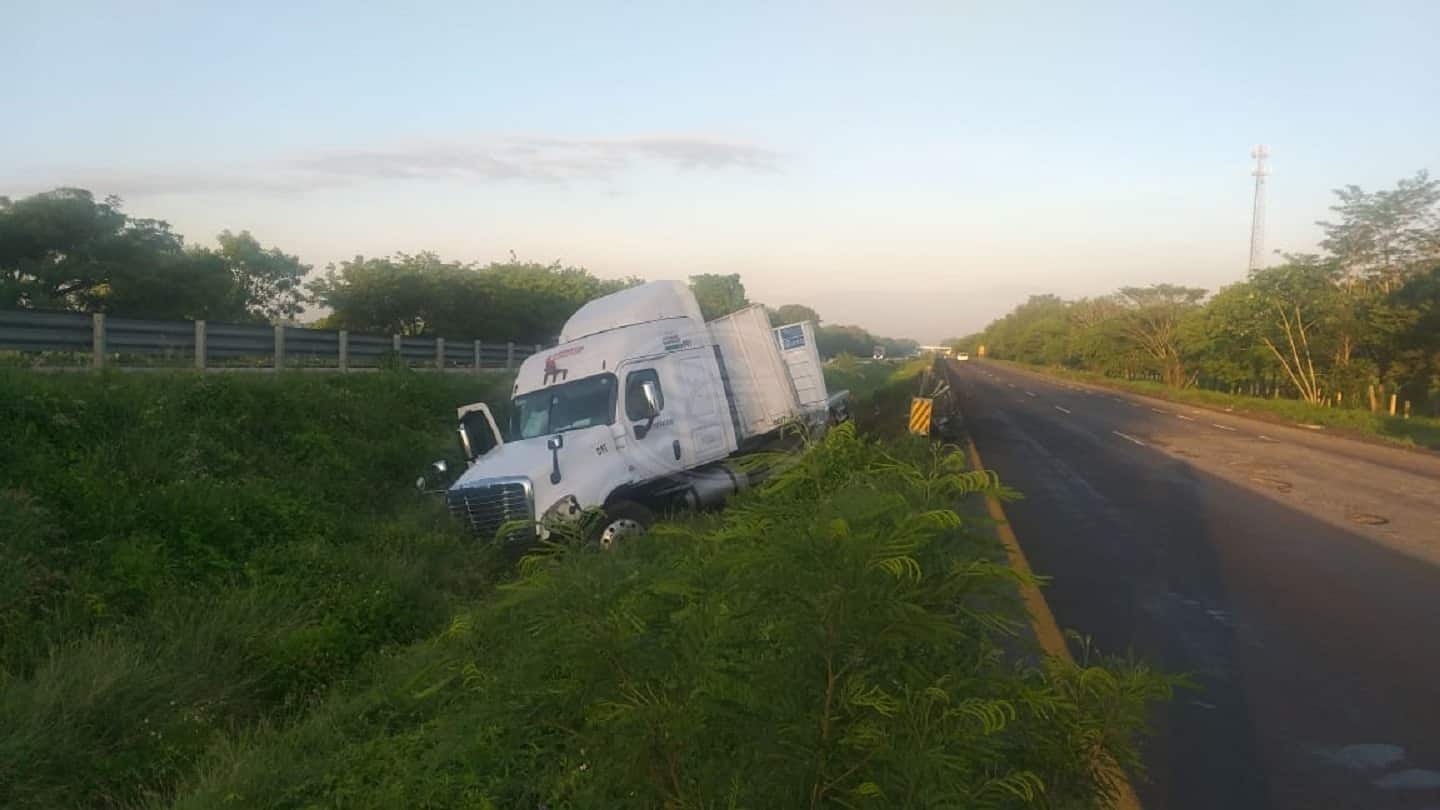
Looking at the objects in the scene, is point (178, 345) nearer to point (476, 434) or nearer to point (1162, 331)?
point (476, 434)

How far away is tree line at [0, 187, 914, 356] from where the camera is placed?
2733 centimetres

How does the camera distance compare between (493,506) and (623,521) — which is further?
(623,521)

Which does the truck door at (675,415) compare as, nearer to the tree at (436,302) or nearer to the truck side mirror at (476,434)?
the truck side mirror at (476,434)

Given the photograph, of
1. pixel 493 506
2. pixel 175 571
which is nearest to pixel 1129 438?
pixel 493 506

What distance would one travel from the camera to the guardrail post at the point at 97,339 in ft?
51.4

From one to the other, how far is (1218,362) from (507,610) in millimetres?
62184

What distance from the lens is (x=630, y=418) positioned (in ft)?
40.2

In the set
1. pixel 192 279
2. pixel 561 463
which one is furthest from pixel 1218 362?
pixel 561 463

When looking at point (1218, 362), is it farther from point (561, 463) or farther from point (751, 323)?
point (561, 463)

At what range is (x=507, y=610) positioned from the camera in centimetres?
372

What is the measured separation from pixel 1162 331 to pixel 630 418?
72701 mm

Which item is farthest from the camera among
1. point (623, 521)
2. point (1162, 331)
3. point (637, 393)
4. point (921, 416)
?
point (1162, 331)

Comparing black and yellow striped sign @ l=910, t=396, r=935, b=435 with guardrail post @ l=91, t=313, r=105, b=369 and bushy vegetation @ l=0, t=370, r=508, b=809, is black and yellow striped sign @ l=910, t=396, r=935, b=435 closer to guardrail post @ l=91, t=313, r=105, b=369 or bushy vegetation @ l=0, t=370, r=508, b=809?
bushy vegetation @ l=0, t=370, r=508, b=809

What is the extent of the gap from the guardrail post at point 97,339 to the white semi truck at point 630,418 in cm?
631
